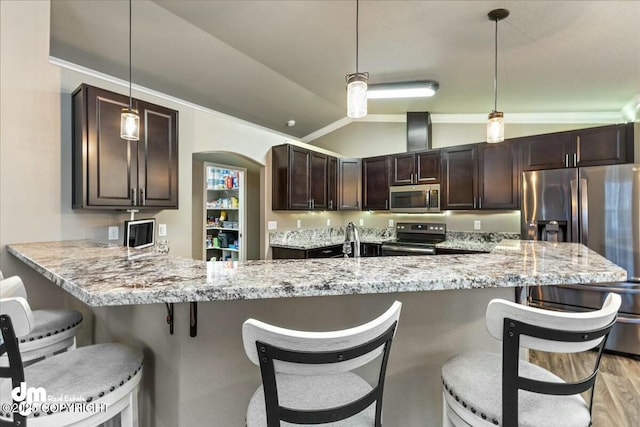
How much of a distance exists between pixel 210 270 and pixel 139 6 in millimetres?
2408

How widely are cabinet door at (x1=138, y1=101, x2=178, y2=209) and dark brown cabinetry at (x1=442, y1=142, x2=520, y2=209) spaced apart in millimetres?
3406

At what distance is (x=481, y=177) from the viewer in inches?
154

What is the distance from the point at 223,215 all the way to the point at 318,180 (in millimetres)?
2241

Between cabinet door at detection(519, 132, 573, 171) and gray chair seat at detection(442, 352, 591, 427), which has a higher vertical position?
cabinet door at detection(519, 132, 573, 171)

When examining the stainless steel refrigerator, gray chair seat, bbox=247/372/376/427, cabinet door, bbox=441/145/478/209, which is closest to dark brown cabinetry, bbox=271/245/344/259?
cabinet door, bbox=441/145/478/209

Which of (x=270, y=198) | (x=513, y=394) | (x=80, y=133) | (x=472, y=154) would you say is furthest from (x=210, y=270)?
(x=472, y=154)

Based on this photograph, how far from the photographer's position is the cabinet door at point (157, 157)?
2.49 m

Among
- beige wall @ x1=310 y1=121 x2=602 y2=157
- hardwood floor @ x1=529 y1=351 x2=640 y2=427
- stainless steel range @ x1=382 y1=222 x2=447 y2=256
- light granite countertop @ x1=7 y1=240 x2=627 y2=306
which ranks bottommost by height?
hardwood floor @ x1=529 y1=351 x2=640 y2=427

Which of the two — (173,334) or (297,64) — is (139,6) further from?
(173,334)

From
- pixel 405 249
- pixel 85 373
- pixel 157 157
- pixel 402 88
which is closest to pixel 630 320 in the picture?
pixel 405 249

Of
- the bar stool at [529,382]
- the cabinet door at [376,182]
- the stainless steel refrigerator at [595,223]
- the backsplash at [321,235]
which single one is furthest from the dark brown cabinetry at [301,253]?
the bar stool at [529,382]

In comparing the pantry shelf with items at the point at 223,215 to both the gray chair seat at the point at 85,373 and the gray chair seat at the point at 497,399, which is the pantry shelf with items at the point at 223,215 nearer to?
the gray chair seat at the point at 85,373

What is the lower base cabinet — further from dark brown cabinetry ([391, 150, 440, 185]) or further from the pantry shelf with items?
the pantry shelf with items

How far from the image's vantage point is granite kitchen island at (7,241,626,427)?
35.4 inches
